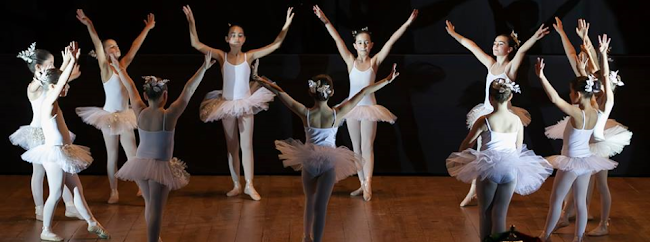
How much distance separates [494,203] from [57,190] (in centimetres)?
254

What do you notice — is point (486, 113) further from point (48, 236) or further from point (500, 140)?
point (48, 236)

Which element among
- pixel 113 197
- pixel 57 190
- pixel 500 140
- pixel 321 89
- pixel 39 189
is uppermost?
pixel 321 89

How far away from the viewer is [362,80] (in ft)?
24.1

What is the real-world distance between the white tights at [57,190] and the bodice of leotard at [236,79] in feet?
5.12

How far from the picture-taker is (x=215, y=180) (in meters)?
Result: 8.15

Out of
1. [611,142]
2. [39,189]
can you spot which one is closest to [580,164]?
[611,142]

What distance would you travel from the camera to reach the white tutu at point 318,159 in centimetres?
555

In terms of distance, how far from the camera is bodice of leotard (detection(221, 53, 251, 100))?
287 inches

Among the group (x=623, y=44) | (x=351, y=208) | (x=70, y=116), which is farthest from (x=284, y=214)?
(x=623, y=44)

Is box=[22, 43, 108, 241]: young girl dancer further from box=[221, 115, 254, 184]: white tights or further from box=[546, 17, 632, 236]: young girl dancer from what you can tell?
box=[546, 17, 632, 236]: young girl dancer

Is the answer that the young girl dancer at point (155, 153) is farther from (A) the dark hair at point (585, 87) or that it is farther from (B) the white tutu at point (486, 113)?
(B) the white tutu at point (486, 113)

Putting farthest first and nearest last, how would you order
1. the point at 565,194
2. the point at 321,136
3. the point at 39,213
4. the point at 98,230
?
the point at 39,213, the point at 98,230, the point at 565,194, the point at 321,136

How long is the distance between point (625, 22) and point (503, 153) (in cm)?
332

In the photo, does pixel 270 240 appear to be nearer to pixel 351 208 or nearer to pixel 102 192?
pixel 351 208
